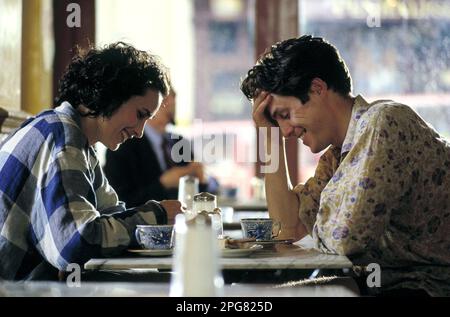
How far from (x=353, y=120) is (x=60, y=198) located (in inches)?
35.6

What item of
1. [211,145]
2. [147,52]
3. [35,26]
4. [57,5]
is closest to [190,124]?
[211,145]

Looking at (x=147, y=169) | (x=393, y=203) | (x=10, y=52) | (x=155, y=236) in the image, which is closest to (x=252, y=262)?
(x=155, y=236)

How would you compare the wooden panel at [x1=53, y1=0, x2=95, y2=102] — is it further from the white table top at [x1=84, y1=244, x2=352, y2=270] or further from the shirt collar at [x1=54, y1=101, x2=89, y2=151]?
the white table top at [x1=84, y1=244, x2=352, y2=270]

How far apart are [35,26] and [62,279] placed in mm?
2741

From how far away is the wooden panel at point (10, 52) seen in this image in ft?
11.0

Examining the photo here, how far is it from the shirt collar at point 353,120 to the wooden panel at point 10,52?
5.08ft

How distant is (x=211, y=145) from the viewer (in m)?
6.80

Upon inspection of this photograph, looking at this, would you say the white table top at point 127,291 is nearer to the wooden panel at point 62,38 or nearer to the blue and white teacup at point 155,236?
the blue and white teacup at point 155,236

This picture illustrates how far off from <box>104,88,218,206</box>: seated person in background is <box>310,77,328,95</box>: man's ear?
6.97ft

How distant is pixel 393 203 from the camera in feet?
7.13

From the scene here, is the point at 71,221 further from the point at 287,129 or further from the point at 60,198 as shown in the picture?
the point at 287,129

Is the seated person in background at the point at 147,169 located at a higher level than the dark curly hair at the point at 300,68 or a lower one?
lower

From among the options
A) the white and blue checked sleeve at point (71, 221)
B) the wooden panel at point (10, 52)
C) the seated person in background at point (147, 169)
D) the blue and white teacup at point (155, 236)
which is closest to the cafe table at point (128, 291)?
the white and blue checked sleeve at point (71, 221)

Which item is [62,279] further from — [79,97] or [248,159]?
[248,159]
